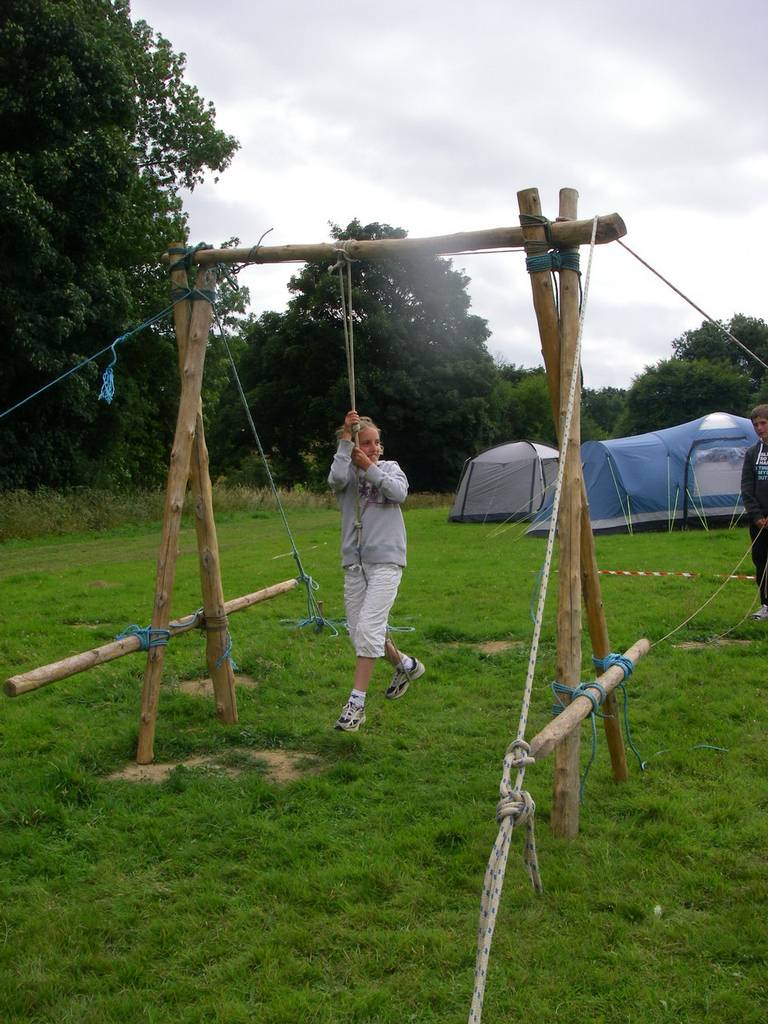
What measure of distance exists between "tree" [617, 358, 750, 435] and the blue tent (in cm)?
3763

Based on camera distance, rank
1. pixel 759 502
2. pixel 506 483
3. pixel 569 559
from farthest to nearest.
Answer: pixel 506 483
pixel 759 502
pixel 569 559

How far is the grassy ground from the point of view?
3.00 meters

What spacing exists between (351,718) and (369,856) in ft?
4.88

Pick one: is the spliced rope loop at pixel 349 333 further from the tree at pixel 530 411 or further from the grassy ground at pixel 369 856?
the tree at pixel 530 411

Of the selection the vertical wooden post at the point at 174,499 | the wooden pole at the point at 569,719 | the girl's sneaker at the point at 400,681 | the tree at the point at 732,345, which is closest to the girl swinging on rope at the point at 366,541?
the girl's sneaker at the point at 400,681

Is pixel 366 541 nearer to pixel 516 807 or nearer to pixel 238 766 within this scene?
pixel 238 766

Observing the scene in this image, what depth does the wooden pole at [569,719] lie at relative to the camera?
10.3ft

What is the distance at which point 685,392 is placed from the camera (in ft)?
176

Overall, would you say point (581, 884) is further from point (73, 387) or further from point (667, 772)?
point (73, 387)

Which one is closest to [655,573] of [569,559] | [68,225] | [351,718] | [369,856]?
[351,718]

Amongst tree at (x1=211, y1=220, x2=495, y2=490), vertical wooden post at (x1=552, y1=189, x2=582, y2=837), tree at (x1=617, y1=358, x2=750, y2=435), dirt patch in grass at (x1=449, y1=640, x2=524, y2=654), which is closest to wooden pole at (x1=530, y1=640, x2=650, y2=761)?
vertical wooden post at (x1=552, y1=189, x2=582, y2=837)

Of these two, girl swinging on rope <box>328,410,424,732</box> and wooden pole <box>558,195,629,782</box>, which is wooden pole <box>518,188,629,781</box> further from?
girl swinging on rope <box>328,410,424,732</box>

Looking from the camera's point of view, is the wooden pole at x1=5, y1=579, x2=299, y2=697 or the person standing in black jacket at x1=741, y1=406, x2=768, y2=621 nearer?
the wooden pole at x1=5, y1=579, x2=299, y2=697

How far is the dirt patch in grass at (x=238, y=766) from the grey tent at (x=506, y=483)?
567 inches
